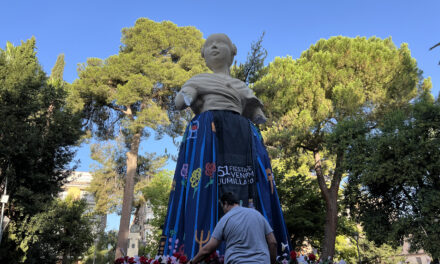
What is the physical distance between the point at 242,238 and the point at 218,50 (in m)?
3.83

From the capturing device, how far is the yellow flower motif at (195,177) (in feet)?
14.8

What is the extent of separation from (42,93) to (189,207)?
12.4 metres

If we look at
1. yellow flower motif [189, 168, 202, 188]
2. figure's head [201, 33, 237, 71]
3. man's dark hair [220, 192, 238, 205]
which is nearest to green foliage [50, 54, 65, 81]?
figure's head [201, 33, 237, 71]

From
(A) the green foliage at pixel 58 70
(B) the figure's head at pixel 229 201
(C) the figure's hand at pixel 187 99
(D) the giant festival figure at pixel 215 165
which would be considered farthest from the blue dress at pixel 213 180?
(A) the green foliage at pixel 58 70

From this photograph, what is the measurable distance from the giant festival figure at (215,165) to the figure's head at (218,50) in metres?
0.02

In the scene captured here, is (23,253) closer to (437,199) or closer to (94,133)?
(94,133)

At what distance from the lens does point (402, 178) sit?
458 inches

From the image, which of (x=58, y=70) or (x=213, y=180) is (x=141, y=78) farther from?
(x=213, y=180)

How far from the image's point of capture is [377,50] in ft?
56.3

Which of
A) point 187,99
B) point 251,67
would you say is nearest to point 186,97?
point 187,99

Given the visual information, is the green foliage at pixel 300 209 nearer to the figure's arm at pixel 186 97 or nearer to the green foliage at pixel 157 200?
the green foliage at pixel 157 200

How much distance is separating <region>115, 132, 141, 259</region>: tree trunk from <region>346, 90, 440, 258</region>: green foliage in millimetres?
10588

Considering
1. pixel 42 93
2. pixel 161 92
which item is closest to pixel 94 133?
pixel 161 92

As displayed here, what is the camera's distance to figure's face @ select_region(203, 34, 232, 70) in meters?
5.57
